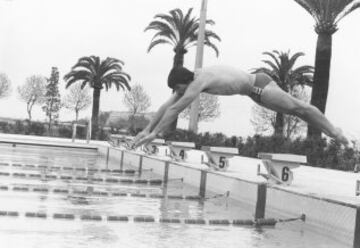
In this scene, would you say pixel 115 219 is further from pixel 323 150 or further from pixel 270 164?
pixel 323 150

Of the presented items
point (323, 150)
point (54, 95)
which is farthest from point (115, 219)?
point (54, 95)

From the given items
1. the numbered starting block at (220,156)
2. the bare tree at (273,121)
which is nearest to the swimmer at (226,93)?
the numbered starting block at (220,156)

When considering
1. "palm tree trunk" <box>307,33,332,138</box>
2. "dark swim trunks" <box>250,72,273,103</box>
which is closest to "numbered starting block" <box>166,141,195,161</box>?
"dark swim trunks" <box>250,72,273,103</box>

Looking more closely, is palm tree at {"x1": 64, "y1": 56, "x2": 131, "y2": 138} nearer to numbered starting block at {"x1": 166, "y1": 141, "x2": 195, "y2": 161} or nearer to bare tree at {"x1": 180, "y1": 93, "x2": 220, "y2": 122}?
bare tree at {"x1": 180, "y1": 93, "x2": 220, "y2": 122}

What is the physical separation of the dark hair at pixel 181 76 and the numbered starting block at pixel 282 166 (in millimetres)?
1753

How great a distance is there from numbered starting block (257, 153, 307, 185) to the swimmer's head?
5.70ft

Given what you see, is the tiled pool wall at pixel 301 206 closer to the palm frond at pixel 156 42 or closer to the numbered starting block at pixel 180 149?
the numbered starting block at pixel 180 149

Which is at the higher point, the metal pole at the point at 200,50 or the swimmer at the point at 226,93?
the metal pole at the point at 200,50

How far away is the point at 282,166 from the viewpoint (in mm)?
→ 7641

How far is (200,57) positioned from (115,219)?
18.7 m

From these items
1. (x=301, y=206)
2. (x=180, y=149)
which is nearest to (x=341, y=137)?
(x=301, y=206)

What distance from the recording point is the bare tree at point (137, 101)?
6250 centimetres

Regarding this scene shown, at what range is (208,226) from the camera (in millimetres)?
6582

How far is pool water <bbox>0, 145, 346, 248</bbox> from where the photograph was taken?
5363 millimetres
